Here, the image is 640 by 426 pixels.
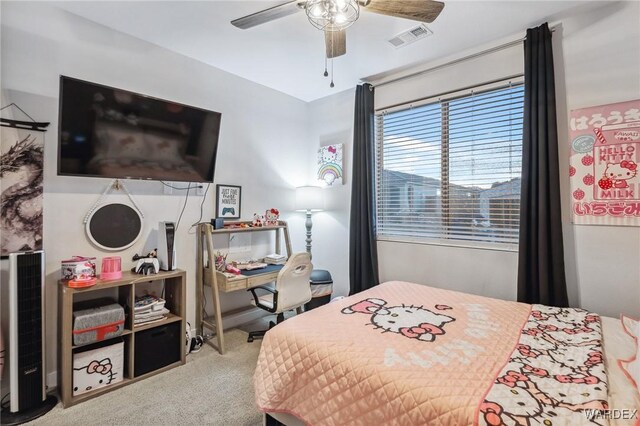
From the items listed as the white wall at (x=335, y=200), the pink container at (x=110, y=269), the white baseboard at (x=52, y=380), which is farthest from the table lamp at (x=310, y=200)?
the white baseboard at (x=52, y=380)

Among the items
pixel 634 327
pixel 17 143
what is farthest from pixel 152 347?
pixel 634 327

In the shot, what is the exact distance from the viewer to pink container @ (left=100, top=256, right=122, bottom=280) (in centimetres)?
217

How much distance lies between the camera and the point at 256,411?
1909mm

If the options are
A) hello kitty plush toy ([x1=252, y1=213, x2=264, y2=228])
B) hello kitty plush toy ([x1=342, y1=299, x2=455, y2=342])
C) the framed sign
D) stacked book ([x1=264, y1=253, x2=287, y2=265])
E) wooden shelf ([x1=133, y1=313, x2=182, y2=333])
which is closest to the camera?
hello kitty plush toy ([x1=342, y1=299, x2=455, y2=342])

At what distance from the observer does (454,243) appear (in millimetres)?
2820

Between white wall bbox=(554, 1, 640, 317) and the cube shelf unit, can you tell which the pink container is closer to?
the cube shelf unit

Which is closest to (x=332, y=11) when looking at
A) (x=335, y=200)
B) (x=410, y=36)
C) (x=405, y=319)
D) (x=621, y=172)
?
(x=410, y=36)

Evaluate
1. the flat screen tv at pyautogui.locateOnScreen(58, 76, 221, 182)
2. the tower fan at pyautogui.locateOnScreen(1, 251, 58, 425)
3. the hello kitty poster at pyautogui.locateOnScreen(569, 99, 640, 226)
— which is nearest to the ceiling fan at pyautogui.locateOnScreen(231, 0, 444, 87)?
the flat screen tv at pyautogui.locateOnScreen(58, 76, 221, 182)

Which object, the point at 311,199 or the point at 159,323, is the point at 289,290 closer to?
the point at 159,323

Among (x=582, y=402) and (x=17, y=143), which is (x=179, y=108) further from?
(x=582, y=402)

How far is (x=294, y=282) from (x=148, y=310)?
45.7 inches

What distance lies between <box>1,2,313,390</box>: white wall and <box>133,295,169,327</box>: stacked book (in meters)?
0.35

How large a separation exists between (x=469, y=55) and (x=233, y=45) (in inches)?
80.4

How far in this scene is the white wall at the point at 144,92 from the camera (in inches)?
81.4
